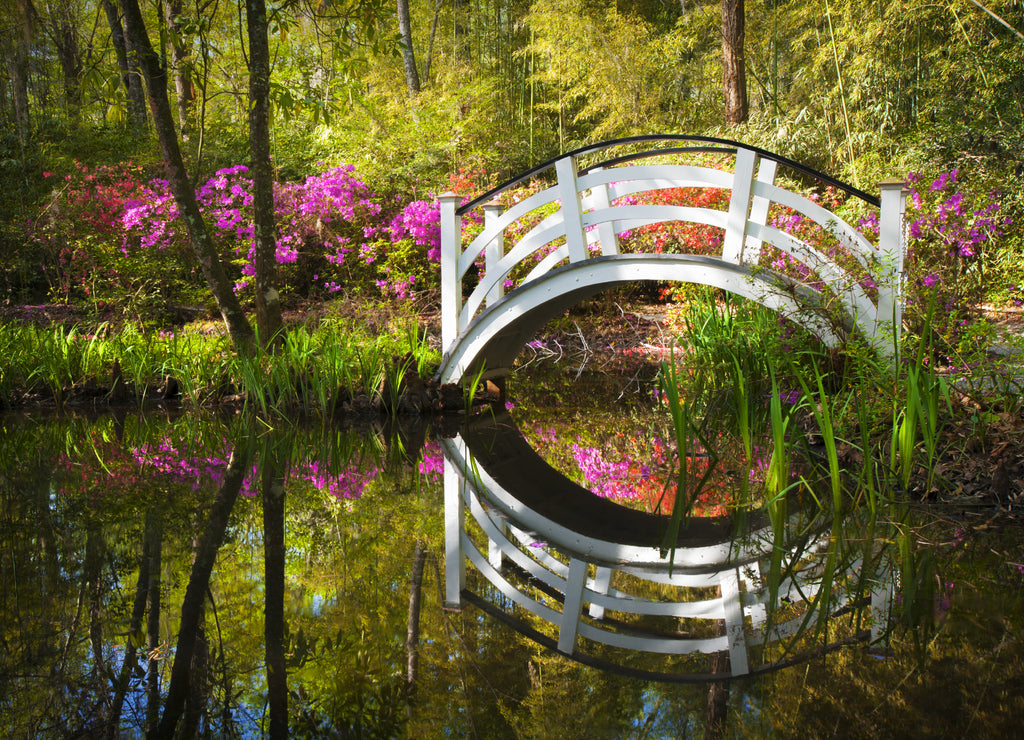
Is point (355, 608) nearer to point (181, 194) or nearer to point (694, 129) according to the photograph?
point (181, 194)

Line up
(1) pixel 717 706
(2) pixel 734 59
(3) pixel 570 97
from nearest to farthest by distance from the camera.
Result: (1) pixel 717 706
(2) pixel 734 59
(3) pixel 570 97

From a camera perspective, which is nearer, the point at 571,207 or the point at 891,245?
the point at 891,245

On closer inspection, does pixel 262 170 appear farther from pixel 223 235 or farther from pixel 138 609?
pixel 138 609

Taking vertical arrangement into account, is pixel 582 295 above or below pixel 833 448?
above

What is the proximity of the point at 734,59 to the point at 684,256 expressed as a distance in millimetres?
6362

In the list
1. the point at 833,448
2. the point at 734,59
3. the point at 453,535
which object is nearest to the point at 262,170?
the point at 453,535

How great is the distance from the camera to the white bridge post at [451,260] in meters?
5.59

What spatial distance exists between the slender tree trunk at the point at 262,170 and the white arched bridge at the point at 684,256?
1280 millimetres

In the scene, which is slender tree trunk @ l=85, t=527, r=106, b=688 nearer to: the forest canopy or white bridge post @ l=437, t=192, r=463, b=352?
white bridge post @ l=437, t=192, r=463, b=352

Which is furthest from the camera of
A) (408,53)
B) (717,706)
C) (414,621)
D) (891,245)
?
(408,53)

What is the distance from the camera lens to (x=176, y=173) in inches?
223

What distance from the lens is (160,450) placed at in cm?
439

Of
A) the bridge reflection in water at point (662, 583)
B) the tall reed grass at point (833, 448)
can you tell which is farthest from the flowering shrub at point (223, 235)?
the bridge reflection in water at point (662, 583)

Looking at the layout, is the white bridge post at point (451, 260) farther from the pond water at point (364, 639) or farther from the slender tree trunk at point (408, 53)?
the slender tree trunk at point (408, 53)
